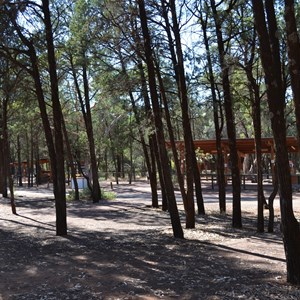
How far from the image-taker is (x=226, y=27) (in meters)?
12.1

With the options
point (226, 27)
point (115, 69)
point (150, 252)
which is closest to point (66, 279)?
point (150, 252)

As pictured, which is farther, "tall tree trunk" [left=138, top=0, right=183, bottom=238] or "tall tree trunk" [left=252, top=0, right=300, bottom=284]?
"tall tree trunk" [left=138, top=0, right=183, bottom=238]

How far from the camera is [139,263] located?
7676 millimetres

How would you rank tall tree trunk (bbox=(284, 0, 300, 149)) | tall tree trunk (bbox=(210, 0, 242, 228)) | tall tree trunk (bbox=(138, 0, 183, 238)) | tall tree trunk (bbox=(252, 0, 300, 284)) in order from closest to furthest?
1. tall tree trunk (bbox=(284, 0, 300, 149))
2. tall tree trunk (bbox=(252, 0, 300, 284))
3. tall tree trunk (bbox=(138, 0, 183, 238))
4. tall tree trunk (bbox=(210, 0, 242, 228))

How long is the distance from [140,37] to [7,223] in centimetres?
784

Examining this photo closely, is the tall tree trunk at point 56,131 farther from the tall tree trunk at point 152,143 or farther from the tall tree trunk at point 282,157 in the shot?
the tall tree trunk at point 282,157

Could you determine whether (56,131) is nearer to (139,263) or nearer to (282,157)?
(139,263)

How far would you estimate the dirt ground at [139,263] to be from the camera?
5633mm

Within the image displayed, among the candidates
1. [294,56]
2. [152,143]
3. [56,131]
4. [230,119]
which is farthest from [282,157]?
[152,143]

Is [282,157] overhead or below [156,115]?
below

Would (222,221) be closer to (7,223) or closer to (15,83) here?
(7,223)

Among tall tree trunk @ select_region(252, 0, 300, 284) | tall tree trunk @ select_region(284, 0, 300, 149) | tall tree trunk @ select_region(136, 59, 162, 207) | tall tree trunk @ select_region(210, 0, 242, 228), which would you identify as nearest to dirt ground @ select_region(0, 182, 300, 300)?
tall tree trunk @ select_region(252, 0, 300, 284)

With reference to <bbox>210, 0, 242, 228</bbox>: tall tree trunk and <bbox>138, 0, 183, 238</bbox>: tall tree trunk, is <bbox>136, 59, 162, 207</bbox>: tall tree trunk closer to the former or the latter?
<bbox>138, 0, 183, 238</bbox>: tall tree trunk

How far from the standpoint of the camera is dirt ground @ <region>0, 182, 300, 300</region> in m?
5.63
